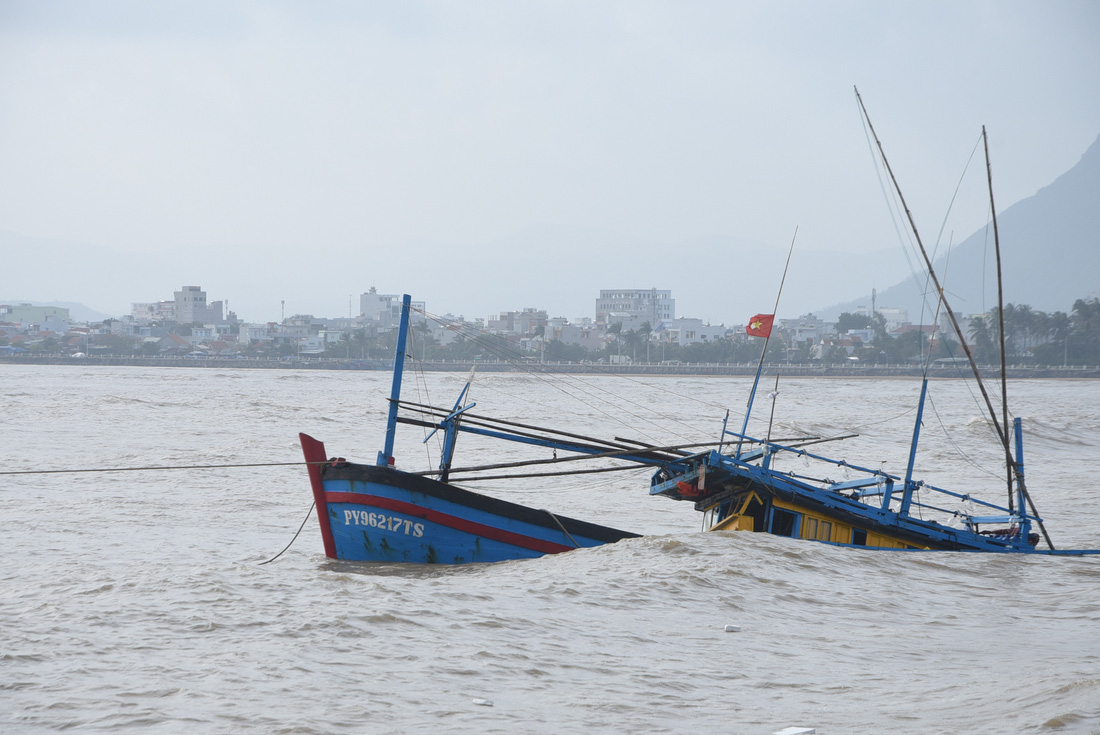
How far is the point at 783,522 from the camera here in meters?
13.7

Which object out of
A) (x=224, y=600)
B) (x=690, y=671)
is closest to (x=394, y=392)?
(x=224, y=600)

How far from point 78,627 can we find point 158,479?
14.2 metres

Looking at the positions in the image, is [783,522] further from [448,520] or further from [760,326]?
[448,520]

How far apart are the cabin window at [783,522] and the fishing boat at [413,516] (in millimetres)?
2685

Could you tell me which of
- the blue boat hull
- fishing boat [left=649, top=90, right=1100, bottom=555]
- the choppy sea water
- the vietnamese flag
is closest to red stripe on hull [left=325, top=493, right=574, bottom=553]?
the blue boat hull

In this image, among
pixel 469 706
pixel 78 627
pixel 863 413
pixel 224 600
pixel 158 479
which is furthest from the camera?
pixel 863 413

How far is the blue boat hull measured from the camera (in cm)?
1236

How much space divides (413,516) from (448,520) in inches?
18.5

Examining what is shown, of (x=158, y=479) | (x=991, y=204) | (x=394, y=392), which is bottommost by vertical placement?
(x=158, y=479)

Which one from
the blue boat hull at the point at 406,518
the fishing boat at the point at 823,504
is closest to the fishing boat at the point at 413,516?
the blue boat hull at the point at 406,518

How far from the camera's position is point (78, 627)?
8898mm

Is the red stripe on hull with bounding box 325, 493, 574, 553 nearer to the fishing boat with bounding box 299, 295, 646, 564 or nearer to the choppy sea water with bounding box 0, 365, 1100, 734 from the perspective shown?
the fishing boat with bounding box 299, 295, 646, 564

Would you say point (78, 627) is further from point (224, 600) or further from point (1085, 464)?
point (1085, 464)

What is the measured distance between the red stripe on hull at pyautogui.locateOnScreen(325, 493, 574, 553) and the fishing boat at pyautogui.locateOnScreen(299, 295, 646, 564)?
1 cm
